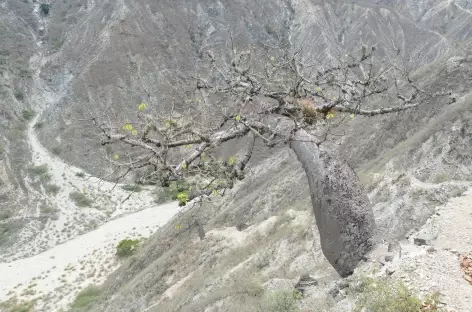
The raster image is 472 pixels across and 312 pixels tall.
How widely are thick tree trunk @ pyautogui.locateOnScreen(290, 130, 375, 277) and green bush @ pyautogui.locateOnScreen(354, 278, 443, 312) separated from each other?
0.60m

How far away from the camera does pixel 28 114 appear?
5775cm

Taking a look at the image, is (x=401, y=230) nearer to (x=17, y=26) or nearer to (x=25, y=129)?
(x=25, y=129)

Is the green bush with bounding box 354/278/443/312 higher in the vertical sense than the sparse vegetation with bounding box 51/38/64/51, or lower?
lower

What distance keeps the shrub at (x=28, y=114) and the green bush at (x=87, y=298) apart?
131 ft

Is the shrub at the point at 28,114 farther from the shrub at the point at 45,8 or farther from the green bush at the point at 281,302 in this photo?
the green bush at the point at 281,302

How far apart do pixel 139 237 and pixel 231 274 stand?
22.2 meters

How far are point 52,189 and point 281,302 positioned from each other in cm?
4039

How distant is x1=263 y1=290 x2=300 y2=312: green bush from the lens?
21.8ft

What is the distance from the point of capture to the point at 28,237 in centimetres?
3634

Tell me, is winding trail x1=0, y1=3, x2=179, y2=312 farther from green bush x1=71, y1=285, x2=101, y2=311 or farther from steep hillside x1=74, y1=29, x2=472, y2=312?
steep hillside x1=74, y1=29, x2=472, y2=312

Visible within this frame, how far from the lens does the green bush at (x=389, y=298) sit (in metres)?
4.53

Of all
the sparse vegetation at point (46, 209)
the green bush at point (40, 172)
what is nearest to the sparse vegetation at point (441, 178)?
the sparse vegetation at point (46, 209)

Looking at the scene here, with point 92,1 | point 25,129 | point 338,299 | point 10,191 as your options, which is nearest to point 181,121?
point 338,299

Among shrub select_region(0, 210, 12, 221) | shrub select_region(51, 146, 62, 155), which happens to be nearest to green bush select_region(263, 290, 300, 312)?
shrub select_region(0, 210, 12, 221)
